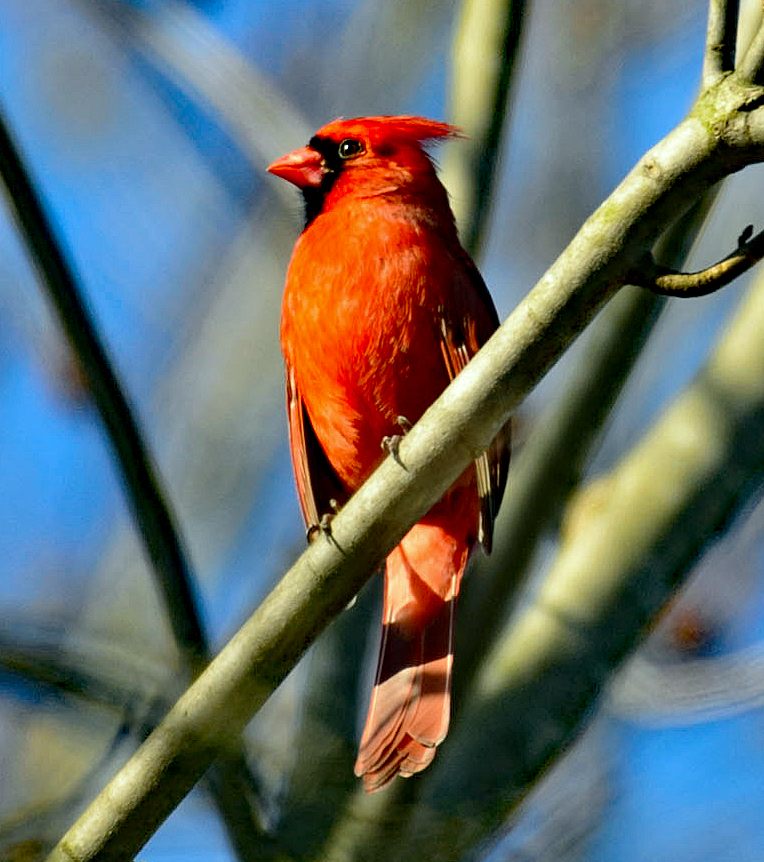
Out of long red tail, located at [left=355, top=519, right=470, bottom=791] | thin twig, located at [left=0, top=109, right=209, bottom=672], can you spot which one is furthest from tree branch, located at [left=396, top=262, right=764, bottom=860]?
thin twig, located at [left=0, top=109, right=209, bottom=672]

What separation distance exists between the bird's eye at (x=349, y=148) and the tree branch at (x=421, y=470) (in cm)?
173

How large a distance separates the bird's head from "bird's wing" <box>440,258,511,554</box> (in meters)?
0.44

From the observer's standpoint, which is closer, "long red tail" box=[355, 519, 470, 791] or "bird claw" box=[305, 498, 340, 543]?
"bird claw" box=[305, 498, 340, 543]

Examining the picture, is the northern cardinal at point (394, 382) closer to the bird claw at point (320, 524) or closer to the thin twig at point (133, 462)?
the bird claw at point (320, 524)

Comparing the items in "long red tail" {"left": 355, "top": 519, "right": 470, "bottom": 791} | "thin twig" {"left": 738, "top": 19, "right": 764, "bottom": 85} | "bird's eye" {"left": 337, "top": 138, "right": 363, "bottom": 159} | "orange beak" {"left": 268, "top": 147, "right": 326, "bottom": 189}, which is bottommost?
"long red tail" {"left": 355, "top": 519, "right": 470, "bottom": 791}

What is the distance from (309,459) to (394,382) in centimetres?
39

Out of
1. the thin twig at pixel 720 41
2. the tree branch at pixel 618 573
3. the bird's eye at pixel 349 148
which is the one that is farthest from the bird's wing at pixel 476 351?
the thin twig at pixel 720 41

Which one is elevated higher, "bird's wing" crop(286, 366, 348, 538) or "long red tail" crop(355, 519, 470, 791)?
"bird's wing" crop(286, 366, 348, 538)

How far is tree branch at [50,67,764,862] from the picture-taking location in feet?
6.70

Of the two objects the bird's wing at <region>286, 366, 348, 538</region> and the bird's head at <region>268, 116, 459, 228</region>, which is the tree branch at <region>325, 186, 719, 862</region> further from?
the bird's head at <region>268, 116, 459, 228</region>

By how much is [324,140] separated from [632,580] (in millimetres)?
1569

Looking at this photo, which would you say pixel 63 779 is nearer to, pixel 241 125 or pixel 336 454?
pixel 336 454

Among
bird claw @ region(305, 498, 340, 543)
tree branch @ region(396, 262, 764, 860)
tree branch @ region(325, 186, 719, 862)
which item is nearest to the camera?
bird claw @ region(305, 498, 340, 543)

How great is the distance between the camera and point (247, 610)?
136 inches
